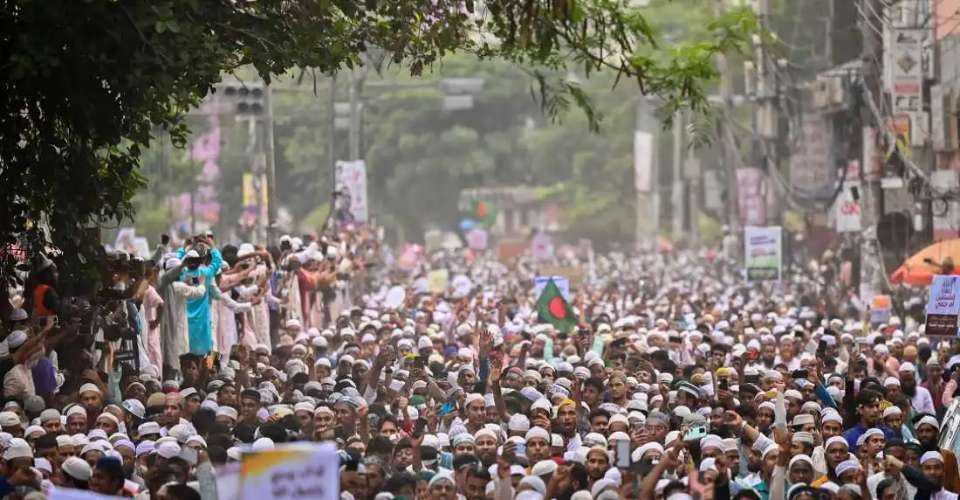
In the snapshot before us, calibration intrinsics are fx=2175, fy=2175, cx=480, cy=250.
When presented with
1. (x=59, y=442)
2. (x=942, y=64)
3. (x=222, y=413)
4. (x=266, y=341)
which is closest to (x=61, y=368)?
(x=222, y=413)

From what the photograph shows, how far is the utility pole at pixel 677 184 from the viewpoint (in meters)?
75.2

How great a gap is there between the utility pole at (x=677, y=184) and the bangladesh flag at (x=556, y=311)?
46.9m

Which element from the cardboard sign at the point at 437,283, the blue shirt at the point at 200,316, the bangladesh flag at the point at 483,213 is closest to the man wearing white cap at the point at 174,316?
the blue shirt at the point at 200,316

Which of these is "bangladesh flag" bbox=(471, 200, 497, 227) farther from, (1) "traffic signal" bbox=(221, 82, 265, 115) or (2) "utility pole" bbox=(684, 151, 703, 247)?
(1) "traffic signal" bbox=(221, 82, 265, 115)

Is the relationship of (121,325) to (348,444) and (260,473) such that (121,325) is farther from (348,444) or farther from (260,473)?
(260,473)

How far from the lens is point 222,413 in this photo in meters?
15.0

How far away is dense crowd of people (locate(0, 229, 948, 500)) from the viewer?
1202 centimetres

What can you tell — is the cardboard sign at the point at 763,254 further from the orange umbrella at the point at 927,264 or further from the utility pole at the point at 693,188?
the utility pole at the point at 693,188

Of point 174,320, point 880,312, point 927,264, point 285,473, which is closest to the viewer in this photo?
point 285,473

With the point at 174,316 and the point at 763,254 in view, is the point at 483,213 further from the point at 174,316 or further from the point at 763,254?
the point at 174,316

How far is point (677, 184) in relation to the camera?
80125mm

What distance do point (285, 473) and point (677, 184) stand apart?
72103 millimetres

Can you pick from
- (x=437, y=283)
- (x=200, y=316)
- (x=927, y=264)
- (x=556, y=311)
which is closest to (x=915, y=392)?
(x=200, y=316)

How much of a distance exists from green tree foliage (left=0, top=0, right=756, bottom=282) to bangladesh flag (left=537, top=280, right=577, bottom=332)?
7.76m
